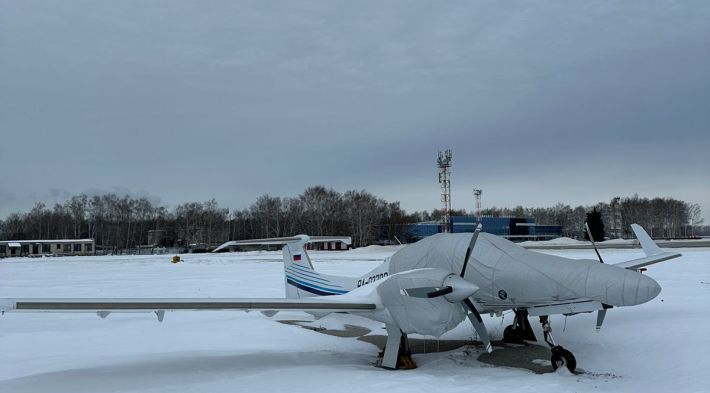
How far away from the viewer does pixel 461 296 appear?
9391mm

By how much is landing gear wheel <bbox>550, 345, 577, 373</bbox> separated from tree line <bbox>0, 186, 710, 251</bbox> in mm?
85649

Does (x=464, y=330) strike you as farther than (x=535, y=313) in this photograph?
Yes

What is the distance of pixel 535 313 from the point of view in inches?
397

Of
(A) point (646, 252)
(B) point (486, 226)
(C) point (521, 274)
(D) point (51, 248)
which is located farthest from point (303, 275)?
(D) point (51, 248)

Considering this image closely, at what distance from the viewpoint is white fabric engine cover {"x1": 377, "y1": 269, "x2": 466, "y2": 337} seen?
31.0 ft

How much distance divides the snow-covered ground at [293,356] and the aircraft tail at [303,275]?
1129 millimetres

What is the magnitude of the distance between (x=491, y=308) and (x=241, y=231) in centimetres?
11840

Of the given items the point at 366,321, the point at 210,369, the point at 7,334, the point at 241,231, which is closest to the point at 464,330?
the point at 366,321

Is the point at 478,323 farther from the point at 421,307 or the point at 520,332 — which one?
the point at 520,332

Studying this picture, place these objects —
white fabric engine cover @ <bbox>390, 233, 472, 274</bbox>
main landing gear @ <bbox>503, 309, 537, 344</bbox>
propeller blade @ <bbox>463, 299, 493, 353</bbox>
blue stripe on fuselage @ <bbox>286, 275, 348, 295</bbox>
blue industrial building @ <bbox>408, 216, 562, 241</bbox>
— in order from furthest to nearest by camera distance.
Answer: blue industrial building @ <bbox>408, 216, 562, 241</bbox>, blue stripe on fuselage @ <bbox>286, 275, 348, 295</bbox>, main landing gear @ <bbox>503, 309, 537, 344</bbox>, white fabric engine cover @ <bbox>390, 233, 472, 274</bbox>, propeller blade @ <bbox>463, 299, 493, 353</bbox>

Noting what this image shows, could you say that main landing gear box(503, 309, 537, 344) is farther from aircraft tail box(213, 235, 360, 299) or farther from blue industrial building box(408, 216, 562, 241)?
blue industrial building box(408, 216, 562, 241)

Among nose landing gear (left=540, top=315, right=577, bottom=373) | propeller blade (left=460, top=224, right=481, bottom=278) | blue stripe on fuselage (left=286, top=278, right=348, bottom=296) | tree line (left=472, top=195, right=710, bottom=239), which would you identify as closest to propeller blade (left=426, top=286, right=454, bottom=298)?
propeller blade (left=460, top=224, right=481, bottom=278)

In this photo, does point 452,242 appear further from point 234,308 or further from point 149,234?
point 149,234

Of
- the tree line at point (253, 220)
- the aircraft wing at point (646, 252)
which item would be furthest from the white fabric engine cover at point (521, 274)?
the tree line at point (253, 220)
